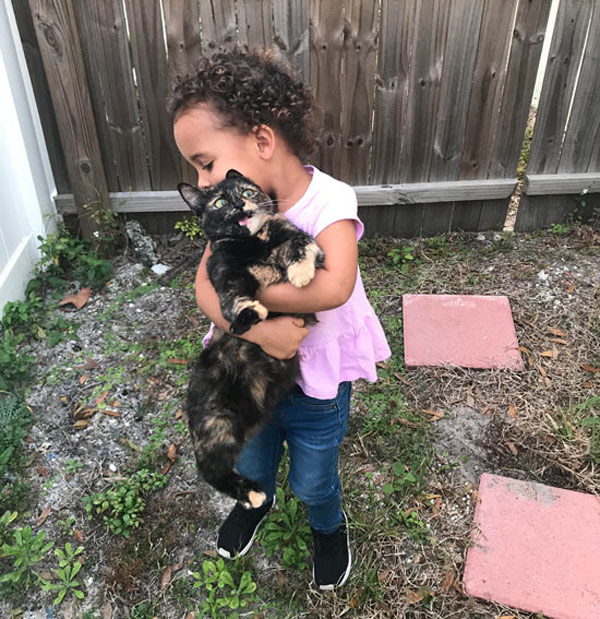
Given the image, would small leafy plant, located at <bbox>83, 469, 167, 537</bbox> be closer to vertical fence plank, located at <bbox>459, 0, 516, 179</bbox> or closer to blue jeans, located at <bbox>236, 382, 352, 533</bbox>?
blue jeans, located at <bbox>236, 382, 352, 533</bbox>

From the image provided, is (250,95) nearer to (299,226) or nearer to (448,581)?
(299,226)

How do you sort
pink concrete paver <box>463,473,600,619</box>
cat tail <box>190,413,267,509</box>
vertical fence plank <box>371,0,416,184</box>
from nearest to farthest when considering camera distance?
cat tail <box>190,413,267,509</box> → pink concrete paver <box>463,473,600,619</box> → vertical fence plank <box>371,0,416,184</box>

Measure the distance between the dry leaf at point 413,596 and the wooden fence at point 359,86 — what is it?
3.15 metres

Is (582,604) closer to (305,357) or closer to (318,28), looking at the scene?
(305,357)

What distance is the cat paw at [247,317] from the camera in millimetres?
1688

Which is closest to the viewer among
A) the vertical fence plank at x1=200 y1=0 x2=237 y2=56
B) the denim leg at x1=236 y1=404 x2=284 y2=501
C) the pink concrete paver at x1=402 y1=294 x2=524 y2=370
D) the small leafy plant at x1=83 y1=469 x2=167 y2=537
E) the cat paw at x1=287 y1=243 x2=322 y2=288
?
the cat paw at x1=287 y1=243 x2=322 y2=288

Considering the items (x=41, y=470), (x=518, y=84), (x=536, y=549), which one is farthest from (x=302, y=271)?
(x=518, y=84)

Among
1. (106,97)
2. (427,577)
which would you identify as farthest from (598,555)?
(106,97)

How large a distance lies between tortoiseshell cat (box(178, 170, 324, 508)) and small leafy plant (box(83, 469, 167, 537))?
1.01 metres

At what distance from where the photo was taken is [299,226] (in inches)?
73.3

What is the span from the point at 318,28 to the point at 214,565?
365 centimetres

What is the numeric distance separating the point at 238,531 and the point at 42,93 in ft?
11.8

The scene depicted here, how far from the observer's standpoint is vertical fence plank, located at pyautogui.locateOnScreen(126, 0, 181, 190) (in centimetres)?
404

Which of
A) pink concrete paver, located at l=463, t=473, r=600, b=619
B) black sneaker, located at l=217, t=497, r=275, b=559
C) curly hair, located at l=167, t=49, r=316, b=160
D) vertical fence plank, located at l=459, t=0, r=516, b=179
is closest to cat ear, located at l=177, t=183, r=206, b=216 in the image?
curly hair, located at l=167, t=49, r=316, b=160
